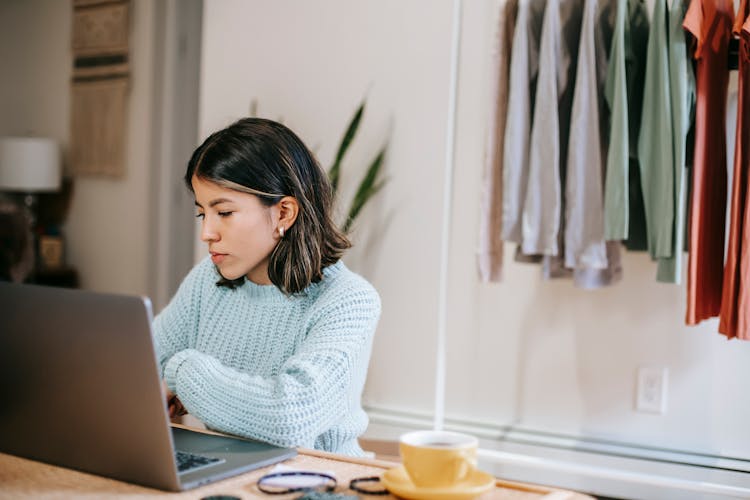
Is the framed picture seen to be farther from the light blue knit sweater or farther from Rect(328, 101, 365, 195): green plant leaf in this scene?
the light blue knit sweater

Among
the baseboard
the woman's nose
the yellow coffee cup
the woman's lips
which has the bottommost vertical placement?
the baseboard

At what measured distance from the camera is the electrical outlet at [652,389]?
2662 mm

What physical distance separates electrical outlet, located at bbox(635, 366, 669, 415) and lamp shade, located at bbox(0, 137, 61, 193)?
283 cm

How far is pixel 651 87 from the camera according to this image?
230 cm

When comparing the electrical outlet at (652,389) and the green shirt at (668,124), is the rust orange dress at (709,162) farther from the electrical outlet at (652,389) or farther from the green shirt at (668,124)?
the electrical outlet at (652,389)

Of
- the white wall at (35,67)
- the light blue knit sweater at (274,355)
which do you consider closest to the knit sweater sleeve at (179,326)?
the light blue knit sweater at (274,355)

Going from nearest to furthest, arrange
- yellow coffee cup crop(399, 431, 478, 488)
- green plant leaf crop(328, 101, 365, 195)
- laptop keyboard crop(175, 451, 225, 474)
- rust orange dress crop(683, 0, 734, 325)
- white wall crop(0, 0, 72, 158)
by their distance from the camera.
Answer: yellow coffee cup crop(399, 431, 478, 488) < laptop keyboard crop(175, 451, 225, 474) < rust orange dress crop(683, 0, 734, 325) < green plant leaf crop(328, 101, 365, 195) < white wall crop(0, 0, 72, 158)

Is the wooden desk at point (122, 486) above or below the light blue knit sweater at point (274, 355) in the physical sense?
below

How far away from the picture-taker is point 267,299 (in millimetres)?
1572

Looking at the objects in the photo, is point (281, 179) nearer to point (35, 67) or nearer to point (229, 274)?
point (229, 274)

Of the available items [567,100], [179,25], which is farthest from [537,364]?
[179,25]

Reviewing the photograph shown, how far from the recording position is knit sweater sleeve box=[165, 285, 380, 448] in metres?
1.24

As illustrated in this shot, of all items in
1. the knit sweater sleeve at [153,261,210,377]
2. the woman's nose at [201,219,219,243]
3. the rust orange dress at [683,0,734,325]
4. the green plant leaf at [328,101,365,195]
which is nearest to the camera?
the woman's nose at [201,219,219,243]

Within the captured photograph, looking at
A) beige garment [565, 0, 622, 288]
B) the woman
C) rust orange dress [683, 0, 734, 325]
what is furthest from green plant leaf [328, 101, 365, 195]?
the woman
